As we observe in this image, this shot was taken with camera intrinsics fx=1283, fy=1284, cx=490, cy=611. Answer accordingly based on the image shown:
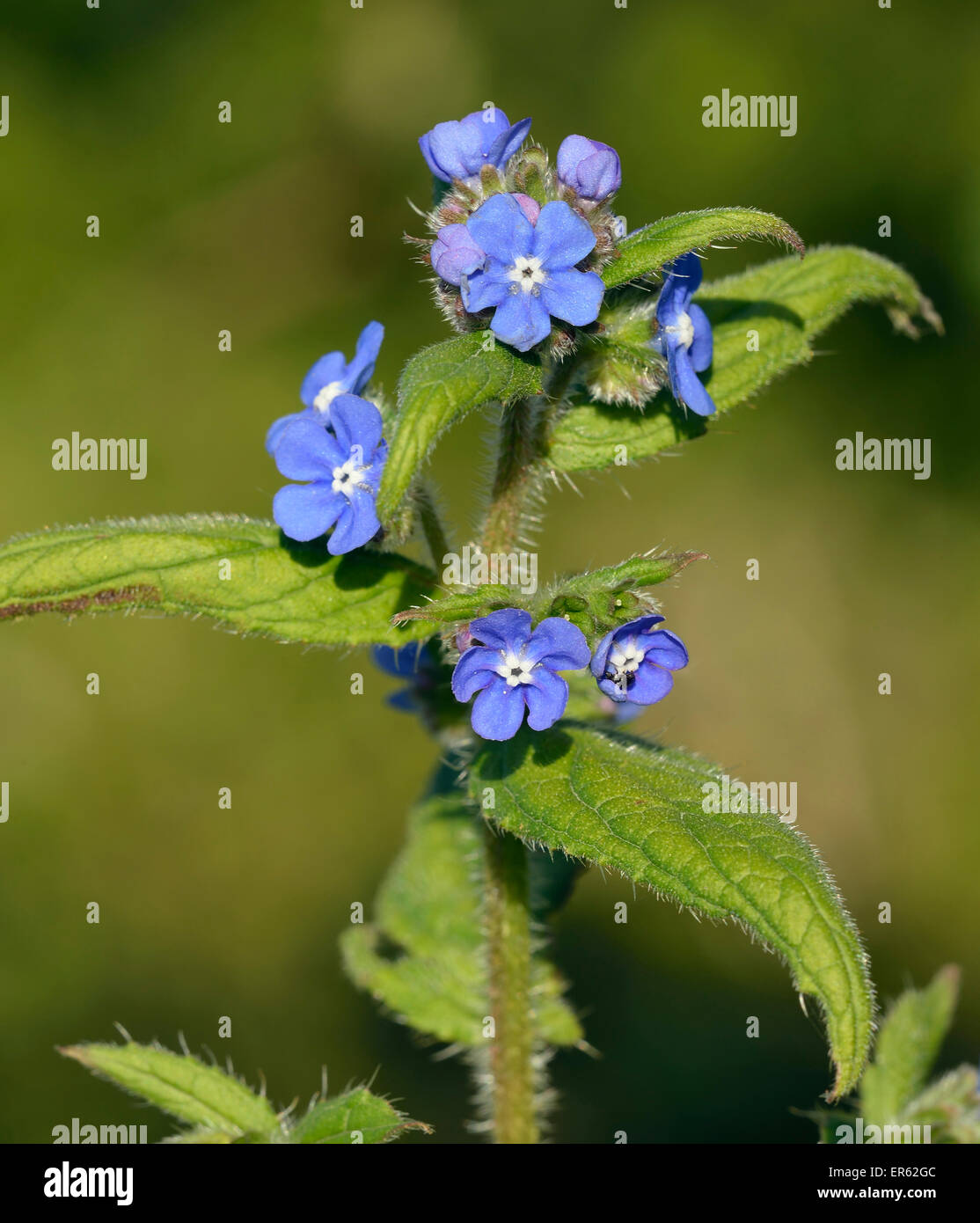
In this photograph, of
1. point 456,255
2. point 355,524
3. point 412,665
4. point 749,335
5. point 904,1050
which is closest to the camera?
point 456,255

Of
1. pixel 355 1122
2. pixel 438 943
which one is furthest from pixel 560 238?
pixel 438 943

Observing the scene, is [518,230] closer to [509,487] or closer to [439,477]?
[509,487]

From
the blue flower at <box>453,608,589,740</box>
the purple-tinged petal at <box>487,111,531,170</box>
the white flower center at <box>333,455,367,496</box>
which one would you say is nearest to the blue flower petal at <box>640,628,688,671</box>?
the blue flower at <box>453,608,589,740</box>

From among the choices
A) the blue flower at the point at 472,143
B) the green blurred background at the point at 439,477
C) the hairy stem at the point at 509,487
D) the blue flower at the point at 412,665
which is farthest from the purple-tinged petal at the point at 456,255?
the green blurred background at the point at 439,477

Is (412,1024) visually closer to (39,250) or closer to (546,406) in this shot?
(546,406)

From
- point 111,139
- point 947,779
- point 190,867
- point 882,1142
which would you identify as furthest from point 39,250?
point 882,1142

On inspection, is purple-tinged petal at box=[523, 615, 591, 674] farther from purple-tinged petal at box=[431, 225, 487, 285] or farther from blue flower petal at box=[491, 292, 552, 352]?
purple-tinged petal at box=[431, 225, 487, 285]
